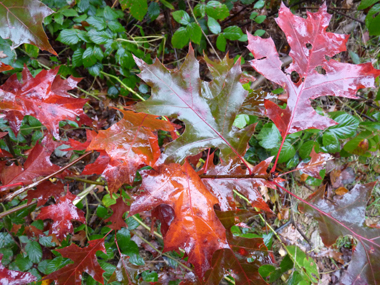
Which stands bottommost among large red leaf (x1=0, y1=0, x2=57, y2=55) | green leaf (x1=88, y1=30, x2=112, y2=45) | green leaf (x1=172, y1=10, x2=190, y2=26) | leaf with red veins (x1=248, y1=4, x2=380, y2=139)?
leaf with red veins (x1=248, y1=4, x2=380, y2=139)

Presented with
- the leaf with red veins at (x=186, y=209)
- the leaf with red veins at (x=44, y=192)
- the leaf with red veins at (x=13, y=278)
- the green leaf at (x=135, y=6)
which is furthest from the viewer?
the green leaf at (x=135, y=6)

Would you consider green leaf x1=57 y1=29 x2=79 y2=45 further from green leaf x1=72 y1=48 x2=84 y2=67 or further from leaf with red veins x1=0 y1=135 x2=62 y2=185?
leaf with red veins x1=0 y1=135 x2=62 y2=185

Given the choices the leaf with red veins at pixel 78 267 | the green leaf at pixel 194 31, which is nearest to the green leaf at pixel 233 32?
the green leaf at pixel 194 31

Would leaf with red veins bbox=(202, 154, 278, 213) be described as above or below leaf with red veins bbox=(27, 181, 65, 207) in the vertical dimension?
below

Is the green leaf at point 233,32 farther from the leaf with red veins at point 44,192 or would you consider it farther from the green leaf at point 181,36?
the leaf with red veins at point 44,192

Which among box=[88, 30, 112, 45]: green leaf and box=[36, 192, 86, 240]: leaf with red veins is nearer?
box=[36, 192, 86, 240]: leaf with red veins

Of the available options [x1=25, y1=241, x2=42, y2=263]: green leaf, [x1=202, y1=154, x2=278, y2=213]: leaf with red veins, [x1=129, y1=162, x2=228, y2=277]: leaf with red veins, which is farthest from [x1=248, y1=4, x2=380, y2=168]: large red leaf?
[x1=25, y1=241, x2=42, y2=263]: green leaf

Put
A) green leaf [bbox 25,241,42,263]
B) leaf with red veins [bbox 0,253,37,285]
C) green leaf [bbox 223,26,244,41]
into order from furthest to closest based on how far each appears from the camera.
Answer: green leaf [bbox 223,26,244,41]
green leaf [bbox 25,241,42,263]
leaf with red veins [bbox 0,253,37,285]
